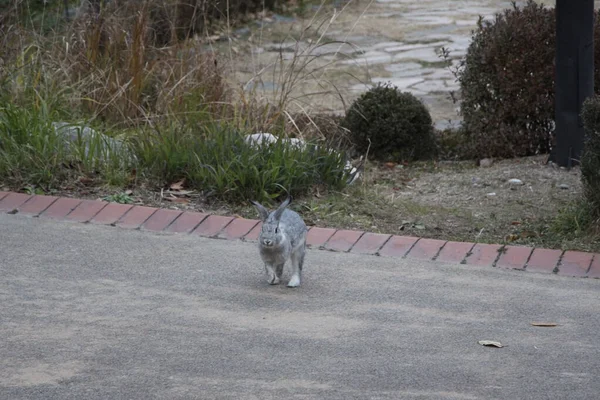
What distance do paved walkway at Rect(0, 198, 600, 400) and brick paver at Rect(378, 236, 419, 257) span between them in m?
0.12

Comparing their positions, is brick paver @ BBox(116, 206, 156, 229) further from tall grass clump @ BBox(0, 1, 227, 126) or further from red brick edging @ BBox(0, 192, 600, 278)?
tall grass clump @ BBox(0, 1, 227, 126)

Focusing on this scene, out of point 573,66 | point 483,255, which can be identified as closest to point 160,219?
point 483,255

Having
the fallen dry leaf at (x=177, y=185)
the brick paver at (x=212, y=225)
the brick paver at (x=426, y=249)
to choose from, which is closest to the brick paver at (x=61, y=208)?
the fallen dry leaf at (x=177, y=185)

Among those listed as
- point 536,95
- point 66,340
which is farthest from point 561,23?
point 66,340

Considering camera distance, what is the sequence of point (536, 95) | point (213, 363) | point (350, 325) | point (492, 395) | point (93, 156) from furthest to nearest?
1. point (536, 95)
2. point (93, 156)
3. point (350, 325)
4. point (213, 363)
5. point (492, 395)

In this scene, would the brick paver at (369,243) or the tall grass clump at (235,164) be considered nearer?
the brick paver at (369,243)

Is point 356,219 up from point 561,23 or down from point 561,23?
down

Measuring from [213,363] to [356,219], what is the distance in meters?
2.60

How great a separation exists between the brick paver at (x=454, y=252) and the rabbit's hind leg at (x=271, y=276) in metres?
1.13

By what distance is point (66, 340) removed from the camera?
459cm

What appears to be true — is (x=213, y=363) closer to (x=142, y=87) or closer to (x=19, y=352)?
(x=19, y=352)

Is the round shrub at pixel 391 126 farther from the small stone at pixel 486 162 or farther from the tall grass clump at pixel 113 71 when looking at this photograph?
the tall grass clump at pixel 113 71

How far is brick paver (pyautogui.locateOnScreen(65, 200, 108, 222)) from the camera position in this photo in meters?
6.61

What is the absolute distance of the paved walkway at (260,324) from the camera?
415cm
